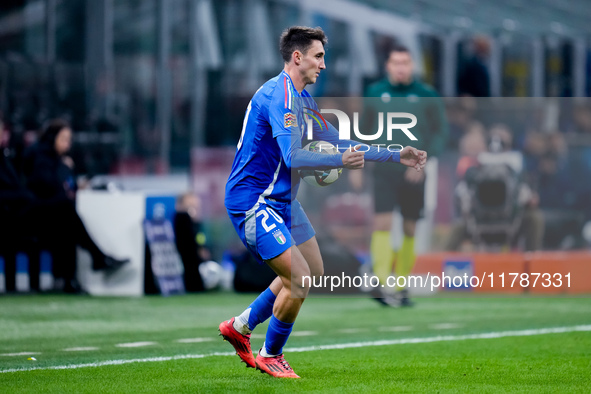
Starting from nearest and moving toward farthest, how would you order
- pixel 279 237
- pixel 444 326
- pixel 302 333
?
pixel 279 237 → pixel 302 333 → pixel 444 326

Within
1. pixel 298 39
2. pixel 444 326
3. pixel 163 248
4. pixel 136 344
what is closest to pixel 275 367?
pixel 298 39

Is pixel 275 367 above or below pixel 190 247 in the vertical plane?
above

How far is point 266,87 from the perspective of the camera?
239 inches

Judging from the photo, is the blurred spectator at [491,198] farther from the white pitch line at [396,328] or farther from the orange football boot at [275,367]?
the orange football boot at [275,367]

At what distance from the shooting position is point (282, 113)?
5836 millimetres

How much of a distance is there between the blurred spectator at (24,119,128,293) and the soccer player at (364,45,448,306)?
9.30ft

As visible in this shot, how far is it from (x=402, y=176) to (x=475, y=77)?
592 cm

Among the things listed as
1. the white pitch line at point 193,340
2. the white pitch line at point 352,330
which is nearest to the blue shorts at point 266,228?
the white pitch line at point 193,340

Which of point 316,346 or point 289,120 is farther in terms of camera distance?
point 316,346

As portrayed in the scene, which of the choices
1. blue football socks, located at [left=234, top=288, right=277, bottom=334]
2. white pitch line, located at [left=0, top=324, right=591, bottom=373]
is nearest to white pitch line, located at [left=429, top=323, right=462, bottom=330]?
white pitch line, located at [left=0, top=324, right=591, bottom=373]

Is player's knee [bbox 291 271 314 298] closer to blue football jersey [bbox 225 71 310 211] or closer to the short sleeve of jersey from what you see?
blue football jersey [bbox 225 71 310 211]

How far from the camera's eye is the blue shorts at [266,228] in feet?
19.6

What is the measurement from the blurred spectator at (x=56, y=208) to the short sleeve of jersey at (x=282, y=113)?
6455 millimetres

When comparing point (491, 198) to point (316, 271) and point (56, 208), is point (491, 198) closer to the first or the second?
point (56, 208)
